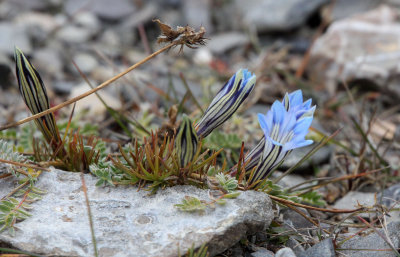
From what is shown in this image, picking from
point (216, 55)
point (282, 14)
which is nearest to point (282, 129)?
point (216, 55)

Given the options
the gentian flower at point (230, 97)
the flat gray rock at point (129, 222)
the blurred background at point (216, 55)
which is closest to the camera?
the flat gray rock at point (129, 222)

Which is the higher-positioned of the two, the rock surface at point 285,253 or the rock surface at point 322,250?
the rock surface at point 285,253

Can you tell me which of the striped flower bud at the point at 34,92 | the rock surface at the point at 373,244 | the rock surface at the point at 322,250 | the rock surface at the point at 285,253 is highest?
the striped flower bud at the point at 34,92

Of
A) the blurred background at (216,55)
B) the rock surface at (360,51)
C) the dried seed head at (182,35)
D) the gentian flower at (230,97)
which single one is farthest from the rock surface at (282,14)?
the dried seed head at (182,35)

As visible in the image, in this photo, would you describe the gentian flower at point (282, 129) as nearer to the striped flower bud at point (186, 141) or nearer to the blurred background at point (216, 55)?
the striped flower bud at point (186, 141)

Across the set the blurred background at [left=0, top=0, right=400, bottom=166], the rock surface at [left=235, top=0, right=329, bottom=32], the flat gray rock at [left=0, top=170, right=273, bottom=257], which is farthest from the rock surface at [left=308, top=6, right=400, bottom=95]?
the flat gray rock at [left=0, top=170, right=273, bottom=257]

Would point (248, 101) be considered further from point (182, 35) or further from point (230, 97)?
point (182, 35)

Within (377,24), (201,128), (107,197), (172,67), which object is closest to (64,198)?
(107,197)
